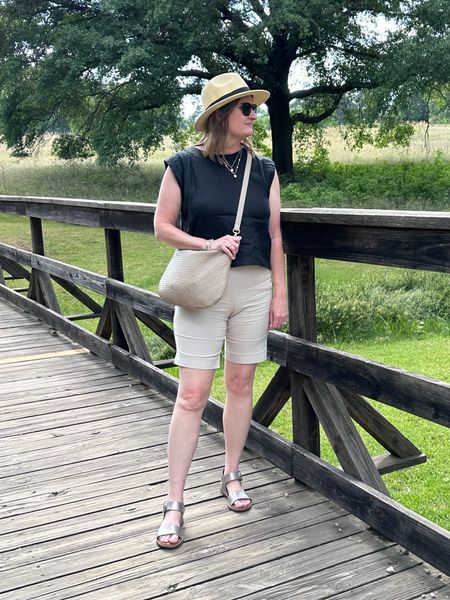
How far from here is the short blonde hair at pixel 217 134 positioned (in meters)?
2.80

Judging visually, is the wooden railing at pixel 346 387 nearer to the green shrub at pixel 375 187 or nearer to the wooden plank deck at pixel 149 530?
the wooden plank deck at pixel 149 530

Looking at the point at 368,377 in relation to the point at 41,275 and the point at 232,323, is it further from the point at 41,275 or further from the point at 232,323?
the point at 41,275

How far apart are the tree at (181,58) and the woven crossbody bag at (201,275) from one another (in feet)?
62.4

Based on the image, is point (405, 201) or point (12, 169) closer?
point (405, 201)

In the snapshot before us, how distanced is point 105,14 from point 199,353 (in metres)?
21.9

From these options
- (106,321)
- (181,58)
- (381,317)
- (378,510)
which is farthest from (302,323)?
(181,58)

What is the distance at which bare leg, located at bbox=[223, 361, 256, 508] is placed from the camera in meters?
3.03

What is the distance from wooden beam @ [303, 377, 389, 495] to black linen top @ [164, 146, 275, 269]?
2.00 feet

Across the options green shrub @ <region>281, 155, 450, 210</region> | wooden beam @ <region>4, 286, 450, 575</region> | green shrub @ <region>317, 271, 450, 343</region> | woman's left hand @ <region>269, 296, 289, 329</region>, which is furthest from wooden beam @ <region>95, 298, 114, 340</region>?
green shrub @ <region>281, 155, 450, 210</region>

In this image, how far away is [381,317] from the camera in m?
9.14

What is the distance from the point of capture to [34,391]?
4.84 m

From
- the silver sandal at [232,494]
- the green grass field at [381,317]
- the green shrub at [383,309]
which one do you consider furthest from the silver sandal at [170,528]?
the green shrub at [383,309]

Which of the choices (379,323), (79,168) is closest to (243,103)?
(379,323)

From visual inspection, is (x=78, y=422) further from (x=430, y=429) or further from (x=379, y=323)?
(x=379, y=323)
